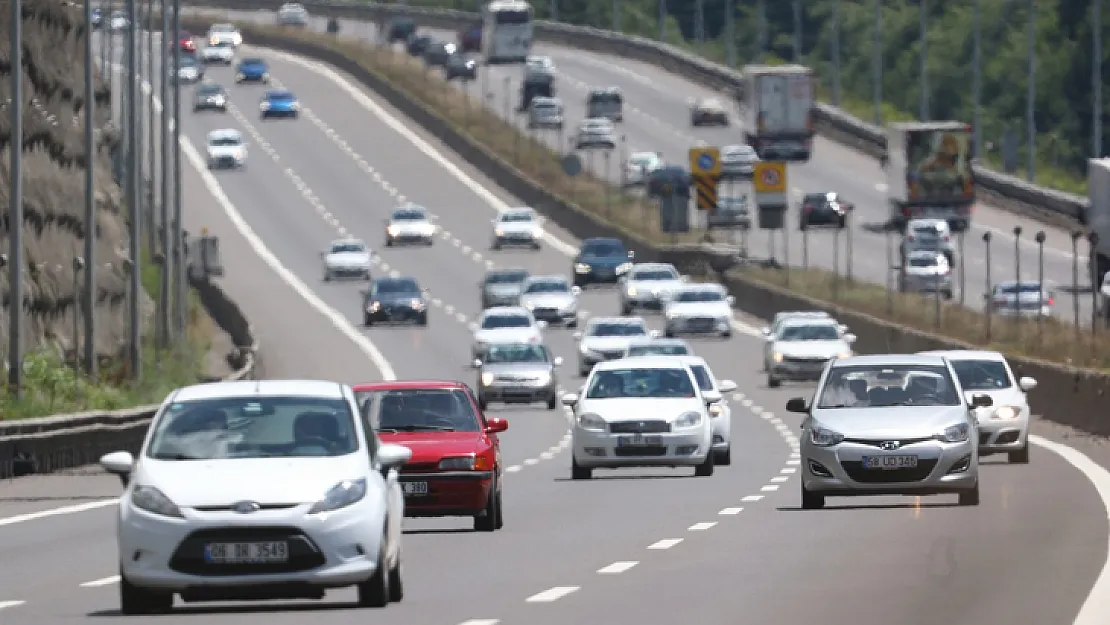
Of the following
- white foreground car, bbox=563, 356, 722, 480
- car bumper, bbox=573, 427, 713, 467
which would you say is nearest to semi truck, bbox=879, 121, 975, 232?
white foreground car, bbox=563, 356, 722, 480

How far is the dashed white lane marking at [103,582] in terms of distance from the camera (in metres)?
18.6

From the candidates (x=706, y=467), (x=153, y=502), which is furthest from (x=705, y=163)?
(x=153, y=502)

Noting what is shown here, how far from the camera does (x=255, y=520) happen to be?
15.7 m

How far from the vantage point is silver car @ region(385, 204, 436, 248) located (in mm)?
103812

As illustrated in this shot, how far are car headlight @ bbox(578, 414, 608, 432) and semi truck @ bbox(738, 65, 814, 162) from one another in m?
84.2

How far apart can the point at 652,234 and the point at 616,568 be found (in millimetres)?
87833

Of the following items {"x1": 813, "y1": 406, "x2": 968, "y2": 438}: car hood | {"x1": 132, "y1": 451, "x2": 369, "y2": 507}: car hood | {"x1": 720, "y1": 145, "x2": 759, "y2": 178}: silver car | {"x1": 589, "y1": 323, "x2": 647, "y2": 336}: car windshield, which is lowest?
{"x1": 589, "y1": 323, "x2": 647, "y2": 336}: car windshield

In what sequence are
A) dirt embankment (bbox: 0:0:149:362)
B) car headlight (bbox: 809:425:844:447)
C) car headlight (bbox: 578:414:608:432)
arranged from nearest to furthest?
car headlight (bbox: 809:425:844:447) → car headlight (bbox: 578:414:608:432) → dirt embankment (bbox: 0:0:149:362)

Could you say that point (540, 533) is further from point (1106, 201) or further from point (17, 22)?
point (1106, 201)

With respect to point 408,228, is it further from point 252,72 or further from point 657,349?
point 657,349

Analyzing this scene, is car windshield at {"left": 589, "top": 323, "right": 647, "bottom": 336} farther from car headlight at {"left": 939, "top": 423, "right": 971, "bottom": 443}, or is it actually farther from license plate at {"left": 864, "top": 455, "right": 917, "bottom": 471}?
license plate at {"left": 864, "top": 455, "right": 917, "bottom": 471}

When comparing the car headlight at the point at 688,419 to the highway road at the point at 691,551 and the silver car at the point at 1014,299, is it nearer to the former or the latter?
the highway road at the point at 691,551

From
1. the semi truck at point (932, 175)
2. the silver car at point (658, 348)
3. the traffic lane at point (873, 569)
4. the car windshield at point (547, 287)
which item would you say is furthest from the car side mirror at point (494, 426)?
the semi truck at point (932, 175)

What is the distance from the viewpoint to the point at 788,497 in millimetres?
28781
